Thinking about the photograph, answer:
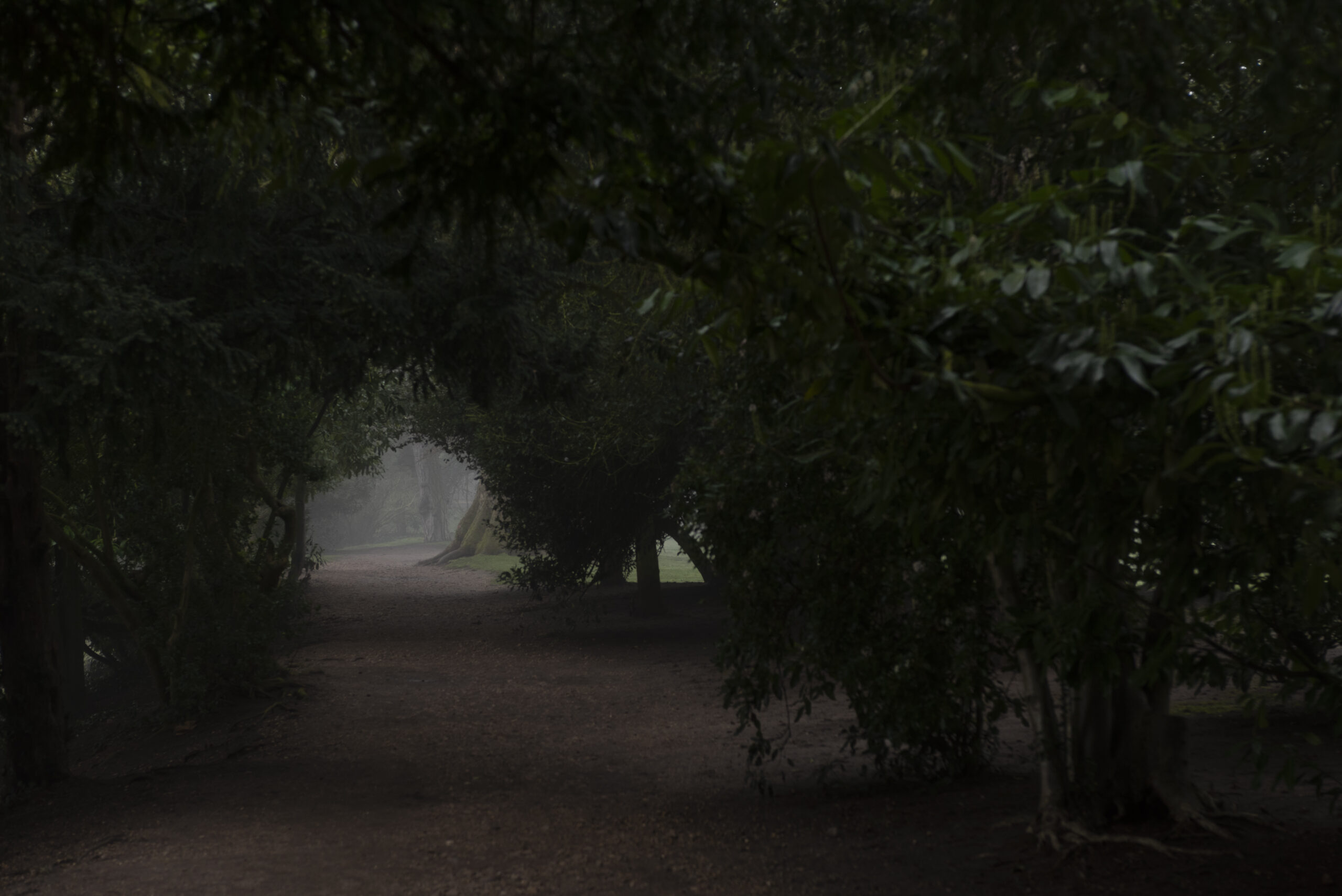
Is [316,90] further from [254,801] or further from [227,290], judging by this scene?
[254,801]

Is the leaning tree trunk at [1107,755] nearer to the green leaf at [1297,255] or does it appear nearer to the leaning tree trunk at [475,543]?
the green leaf at [1297,255]

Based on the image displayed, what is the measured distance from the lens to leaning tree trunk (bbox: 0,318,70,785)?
32.8ft

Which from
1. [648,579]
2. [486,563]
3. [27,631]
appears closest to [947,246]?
[27,631]

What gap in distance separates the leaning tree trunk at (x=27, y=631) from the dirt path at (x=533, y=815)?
0.53m

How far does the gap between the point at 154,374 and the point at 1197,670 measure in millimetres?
7244

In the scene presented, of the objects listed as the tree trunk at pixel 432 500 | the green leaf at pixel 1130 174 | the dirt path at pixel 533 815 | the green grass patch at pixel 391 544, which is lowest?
the dirt path at pixel 533 815

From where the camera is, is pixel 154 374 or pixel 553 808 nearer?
pixel 154 374

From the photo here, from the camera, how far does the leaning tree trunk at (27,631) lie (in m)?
10.0

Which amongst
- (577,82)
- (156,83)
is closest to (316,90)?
(577,82)

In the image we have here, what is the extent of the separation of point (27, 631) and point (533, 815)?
17.1 ft

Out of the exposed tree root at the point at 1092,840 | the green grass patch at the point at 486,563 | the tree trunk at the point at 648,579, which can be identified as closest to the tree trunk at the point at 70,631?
the tree trunk at the point at 648,579

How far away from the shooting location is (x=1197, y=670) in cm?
388

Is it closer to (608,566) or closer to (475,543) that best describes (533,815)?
(608,566)

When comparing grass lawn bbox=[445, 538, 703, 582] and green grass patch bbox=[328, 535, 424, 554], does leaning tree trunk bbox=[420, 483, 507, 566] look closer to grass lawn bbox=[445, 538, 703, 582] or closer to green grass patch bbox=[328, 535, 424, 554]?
grass lawn bbox=[445, 538, 703, 582]
